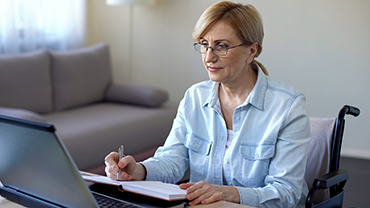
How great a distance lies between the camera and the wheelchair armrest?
3.93 feet

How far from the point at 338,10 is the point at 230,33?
2287 mm

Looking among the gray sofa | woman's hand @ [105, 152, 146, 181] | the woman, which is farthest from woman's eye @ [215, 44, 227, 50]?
the gray sofa

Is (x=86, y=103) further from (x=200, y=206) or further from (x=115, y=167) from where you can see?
(x=200, y=206)

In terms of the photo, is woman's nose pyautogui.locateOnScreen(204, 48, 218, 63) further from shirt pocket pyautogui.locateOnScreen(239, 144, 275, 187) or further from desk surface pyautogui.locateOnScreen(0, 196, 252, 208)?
desk surface pyautogui.locateOnScreen(0, 196, 252, 208)

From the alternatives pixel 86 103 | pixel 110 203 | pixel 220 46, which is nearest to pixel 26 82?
pixel 86 103

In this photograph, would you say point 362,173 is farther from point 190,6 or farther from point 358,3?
point 190,6

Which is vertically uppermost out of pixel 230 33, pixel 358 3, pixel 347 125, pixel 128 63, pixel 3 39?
pixel 358 3

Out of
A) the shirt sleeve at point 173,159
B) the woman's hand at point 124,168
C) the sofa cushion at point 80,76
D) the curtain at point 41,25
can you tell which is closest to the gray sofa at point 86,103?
the sofa cushion at point 80,76

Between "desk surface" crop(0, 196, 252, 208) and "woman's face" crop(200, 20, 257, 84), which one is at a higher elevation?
"woman's face" crop(200, 20, 257, 84)

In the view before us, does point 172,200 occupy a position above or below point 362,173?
above

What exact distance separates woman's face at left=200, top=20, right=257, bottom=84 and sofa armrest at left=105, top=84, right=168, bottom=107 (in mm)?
1917

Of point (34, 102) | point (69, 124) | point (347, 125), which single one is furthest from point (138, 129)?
point (347, 125)

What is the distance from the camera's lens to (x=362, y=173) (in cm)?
313

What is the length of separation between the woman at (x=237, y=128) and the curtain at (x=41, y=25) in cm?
232
